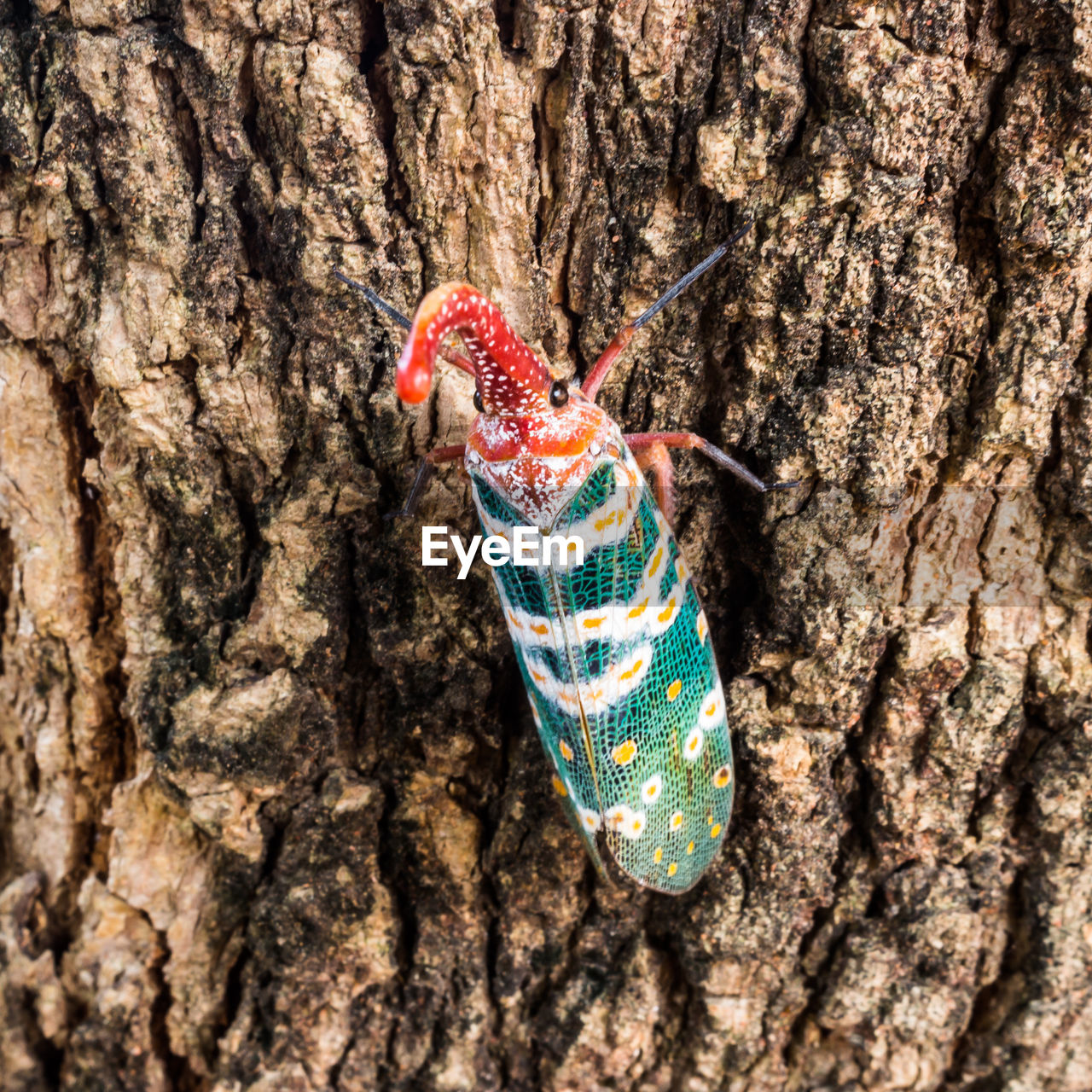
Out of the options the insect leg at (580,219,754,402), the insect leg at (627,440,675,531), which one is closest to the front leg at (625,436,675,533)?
the insect leg at (627,440,675,531)

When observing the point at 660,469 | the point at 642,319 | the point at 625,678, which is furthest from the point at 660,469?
the point at 625,678

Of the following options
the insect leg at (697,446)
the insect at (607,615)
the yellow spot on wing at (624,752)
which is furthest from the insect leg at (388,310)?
the yellow spot on wing at (624,752)

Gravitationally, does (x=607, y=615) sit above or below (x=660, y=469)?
below

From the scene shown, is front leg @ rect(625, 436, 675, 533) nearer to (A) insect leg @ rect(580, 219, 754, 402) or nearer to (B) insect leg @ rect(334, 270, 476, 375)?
(A) insect leg @ rect(580, 219, 754, 402)

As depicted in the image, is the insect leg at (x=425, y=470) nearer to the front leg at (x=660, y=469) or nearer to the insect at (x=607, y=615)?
the insect at (x=607, y=615)

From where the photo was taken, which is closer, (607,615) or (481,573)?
(607,615)

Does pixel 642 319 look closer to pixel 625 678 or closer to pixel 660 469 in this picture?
pixel 660 469
